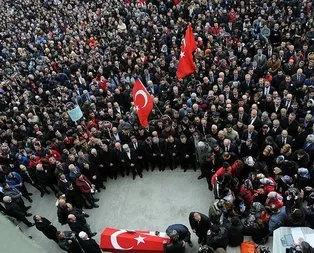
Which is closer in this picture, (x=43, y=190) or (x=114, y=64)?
(x=43, y=190)

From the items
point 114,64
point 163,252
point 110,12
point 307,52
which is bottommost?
point 163,252

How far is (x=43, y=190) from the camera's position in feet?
40.1

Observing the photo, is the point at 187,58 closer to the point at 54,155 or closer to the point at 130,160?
the point at 130,160

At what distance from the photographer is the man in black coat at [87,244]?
29.2ft

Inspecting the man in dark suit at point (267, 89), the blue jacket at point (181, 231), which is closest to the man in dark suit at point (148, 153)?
the blue jacket at point (181, 231)

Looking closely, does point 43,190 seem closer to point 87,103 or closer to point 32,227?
point 32,227

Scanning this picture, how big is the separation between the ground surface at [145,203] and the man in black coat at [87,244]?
1230mm

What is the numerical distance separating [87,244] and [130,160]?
302 centimetres

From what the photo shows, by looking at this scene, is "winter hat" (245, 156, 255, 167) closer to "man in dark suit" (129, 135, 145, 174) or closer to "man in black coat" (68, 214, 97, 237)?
"man in dark suit" (129, 135, 145, 174)

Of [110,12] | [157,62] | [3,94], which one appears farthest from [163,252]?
[110,12]

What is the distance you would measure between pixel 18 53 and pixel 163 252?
1525 cm

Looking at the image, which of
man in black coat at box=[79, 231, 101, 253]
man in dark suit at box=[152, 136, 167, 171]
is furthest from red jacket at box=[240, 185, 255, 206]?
man in black coat at box=[79, 231, 101, 253]

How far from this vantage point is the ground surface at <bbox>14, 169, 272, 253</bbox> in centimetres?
1050

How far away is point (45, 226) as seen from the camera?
9.71 metres
